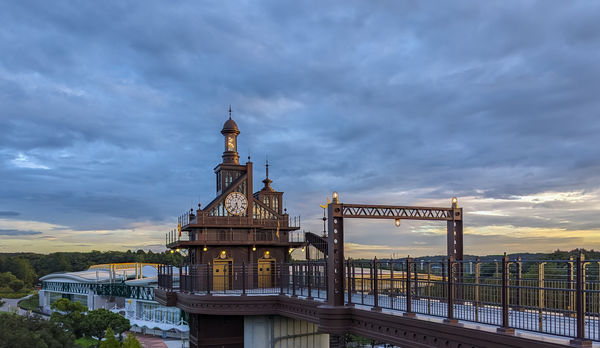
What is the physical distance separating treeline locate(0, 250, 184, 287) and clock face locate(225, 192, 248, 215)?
93358 millimetres

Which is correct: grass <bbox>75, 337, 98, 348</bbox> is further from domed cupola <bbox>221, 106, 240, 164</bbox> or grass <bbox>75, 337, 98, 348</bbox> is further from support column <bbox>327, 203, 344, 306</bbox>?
support column <bbox>327, 203, 344, 306</bbox>

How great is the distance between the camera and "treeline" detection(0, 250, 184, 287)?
130 m

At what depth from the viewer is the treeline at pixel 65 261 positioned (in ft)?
427

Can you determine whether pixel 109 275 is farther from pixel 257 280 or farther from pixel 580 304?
pixel 580 304

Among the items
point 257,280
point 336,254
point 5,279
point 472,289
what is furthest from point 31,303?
point 472,289

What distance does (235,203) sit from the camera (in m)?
37.8

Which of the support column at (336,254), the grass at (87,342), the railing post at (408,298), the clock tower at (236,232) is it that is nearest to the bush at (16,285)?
the grass at (87,342)

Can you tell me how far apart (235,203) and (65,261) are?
118425 mm

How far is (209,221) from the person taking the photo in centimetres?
3656

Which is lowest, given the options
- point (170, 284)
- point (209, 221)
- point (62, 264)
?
point (62, 264)

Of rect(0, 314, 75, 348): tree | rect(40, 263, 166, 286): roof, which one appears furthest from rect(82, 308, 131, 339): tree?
rect(40, 263, 166, 286): roof

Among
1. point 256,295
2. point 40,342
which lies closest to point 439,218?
point 256,295

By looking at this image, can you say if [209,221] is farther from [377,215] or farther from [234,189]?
[377,215]

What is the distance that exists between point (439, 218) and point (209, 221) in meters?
19.6
